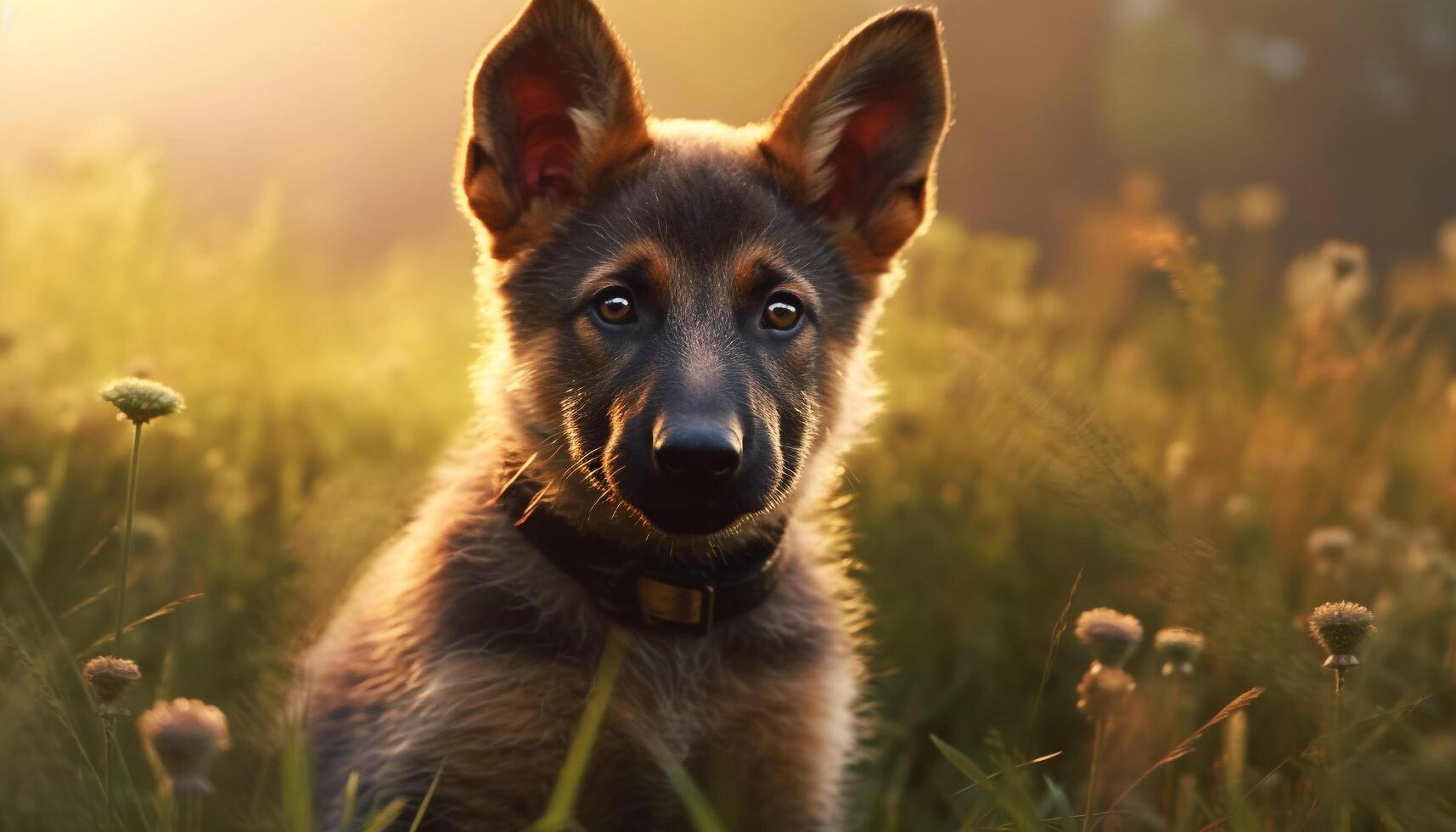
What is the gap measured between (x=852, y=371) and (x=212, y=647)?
2034 millimetres

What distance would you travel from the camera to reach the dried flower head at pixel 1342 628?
1.96 metres

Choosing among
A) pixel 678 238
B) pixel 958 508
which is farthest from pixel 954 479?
pixel 678 238

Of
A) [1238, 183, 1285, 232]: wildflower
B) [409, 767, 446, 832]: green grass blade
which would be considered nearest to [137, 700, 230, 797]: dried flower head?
[409, 767, 446, 832]: green grass blade

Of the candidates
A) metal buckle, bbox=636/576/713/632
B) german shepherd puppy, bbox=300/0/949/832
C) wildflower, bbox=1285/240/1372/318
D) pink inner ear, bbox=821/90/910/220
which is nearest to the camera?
german shepherd puppy, bbox=300/0/949/832

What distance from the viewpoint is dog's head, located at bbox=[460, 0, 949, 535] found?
2871 millimetres

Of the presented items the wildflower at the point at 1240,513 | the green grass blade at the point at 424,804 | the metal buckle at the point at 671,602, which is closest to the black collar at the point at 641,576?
the metal buckle at the point at 671,602

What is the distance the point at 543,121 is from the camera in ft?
10.5

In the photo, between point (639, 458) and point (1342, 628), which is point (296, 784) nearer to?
point (639, 458)

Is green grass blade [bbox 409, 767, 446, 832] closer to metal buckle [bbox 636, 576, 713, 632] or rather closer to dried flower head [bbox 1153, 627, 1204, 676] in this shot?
metal buckle [bbox 636, 576, 713, 632]

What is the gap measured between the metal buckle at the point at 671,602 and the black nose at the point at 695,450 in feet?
1.27

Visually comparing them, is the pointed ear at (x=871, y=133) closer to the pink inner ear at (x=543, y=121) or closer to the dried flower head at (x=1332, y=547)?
the pink inner ear at (x=543, y=121)

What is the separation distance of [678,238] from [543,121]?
1.68ft

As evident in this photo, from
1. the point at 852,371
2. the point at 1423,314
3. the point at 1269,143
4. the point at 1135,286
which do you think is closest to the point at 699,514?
the point at 852,371

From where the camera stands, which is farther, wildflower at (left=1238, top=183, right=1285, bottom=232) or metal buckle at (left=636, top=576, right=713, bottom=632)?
wildflower at (left=1238, top=183, right=1285, bottom=232)
